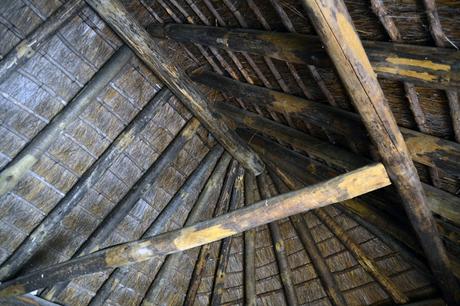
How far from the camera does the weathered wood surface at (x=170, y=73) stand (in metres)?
4.03

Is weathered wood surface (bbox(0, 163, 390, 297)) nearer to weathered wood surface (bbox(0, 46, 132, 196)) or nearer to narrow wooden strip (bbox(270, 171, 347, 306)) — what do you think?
weathered wood surface (bbox(0, 46, 132, 196))

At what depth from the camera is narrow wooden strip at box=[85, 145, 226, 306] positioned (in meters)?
5.16

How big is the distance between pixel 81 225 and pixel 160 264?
126 centimetres

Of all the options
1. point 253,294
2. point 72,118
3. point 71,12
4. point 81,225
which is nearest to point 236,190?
point 253,294

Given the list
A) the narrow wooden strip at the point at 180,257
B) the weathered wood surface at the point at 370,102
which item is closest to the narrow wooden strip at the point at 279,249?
the narrow wooden strip at the point at 180,257

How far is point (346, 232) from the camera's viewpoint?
17.6ft

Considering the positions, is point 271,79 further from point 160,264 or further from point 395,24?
point 160,264

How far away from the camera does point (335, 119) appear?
137 inches

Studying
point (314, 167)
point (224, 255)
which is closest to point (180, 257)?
point (224, 255)

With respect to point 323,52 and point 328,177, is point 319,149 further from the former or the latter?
point 323,52

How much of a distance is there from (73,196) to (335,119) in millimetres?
2794

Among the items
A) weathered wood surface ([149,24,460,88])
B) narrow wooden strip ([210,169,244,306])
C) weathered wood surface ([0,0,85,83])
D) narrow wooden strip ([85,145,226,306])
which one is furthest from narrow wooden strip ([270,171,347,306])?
weathered wood surface ([0,0,85,83])

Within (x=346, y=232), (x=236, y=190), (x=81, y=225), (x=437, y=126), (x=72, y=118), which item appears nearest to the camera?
(x=437, y=126)

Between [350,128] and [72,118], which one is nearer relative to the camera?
[350,128]
